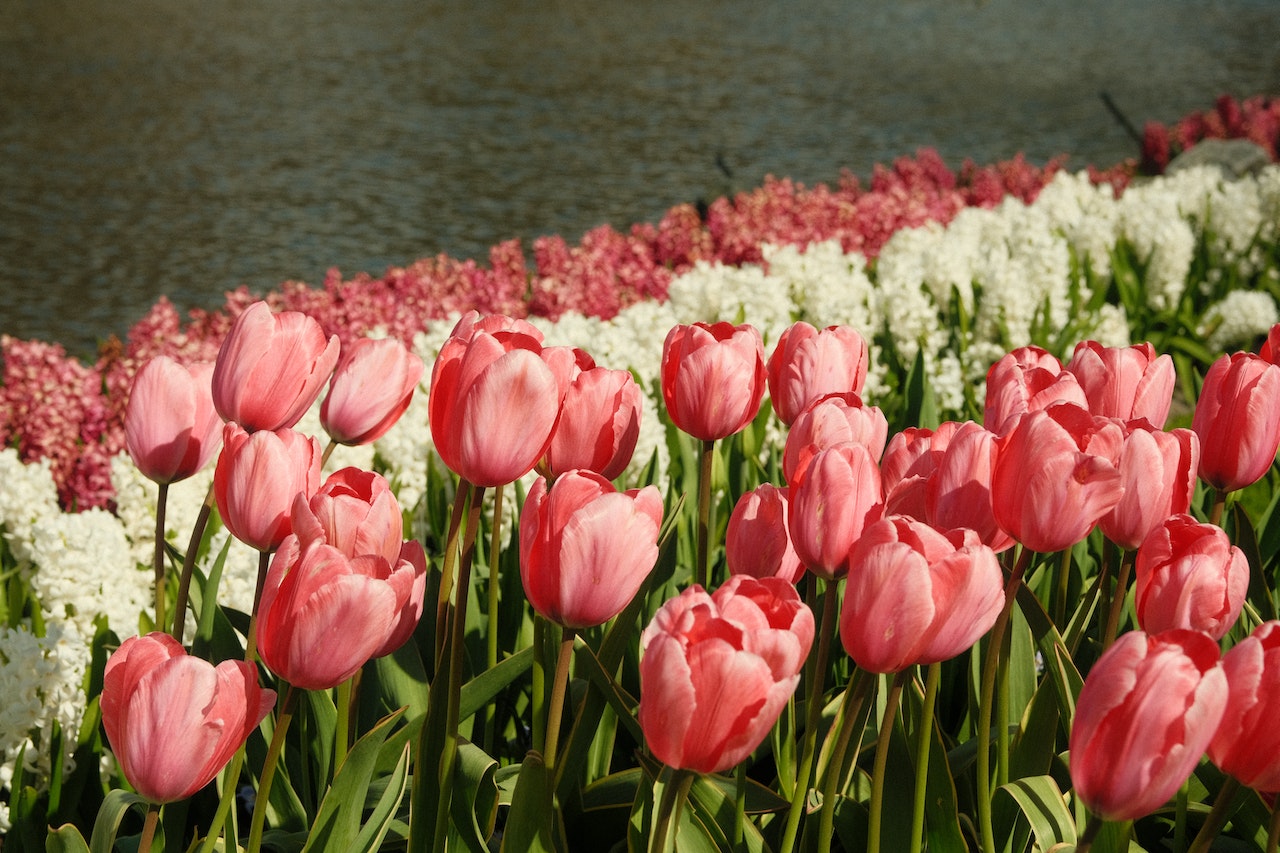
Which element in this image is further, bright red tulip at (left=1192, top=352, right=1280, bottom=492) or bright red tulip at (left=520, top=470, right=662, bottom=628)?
bright red tulip at (left=1192, top=352, right=1280, bottom=492)

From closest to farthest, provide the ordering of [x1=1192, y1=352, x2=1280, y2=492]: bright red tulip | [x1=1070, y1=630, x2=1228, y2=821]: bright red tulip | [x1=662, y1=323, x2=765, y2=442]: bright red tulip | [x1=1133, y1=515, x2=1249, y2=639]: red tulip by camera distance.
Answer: [x1=1070, y1=630, x2=1228, y2=821]: bright red tulip → [x1=1133, y1=515, x2=1249, y2=639]: red tulip → [x1=1192, y1=352, x2=1280, y2=492]: bright red tulip → [x1=662, y1=323, x2=765, y2=442]: bright red tulip

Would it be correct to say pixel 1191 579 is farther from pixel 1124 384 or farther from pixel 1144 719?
pixel 1124 384

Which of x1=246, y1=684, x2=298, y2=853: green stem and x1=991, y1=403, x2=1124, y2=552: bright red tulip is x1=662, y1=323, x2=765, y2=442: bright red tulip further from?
x1=246, y1=684, x2=298, y2=853: green stem

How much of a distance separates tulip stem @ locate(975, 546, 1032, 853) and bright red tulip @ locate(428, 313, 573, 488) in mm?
450

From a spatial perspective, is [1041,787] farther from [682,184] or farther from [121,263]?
[682,184]

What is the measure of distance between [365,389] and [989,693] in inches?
29.9

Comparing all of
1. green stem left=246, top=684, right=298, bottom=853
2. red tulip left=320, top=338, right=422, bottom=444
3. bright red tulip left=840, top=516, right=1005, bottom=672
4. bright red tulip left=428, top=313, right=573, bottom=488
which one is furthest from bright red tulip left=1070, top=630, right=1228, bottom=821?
red tulip left=320, top=338, right=422, bottom=444

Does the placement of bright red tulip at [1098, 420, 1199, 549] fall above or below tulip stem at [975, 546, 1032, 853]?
above

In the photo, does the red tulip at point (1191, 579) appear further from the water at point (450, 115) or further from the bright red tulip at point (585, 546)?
the water at point (450, 115)

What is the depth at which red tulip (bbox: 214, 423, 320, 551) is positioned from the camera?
4.22 feet

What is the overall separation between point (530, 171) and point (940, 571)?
439 inches

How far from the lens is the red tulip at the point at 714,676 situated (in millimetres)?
946

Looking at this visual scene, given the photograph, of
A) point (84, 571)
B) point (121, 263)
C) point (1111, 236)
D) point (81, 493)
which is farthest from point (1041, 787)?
point (121, 263)

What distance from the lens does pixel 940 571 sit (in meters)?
1.04
